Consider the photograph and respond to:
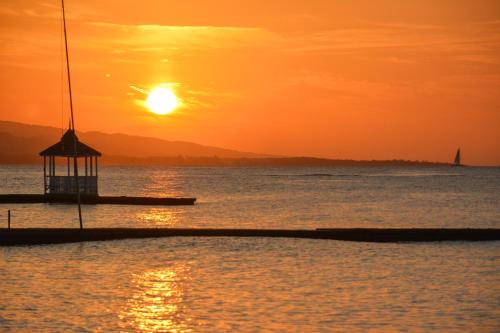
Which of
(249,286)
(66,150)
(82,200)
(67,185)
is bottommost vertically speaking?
(249,286)

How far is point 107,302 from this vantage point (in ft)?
85.3

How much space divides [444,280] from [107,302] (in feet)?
42.9

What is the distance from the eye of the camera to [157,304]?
1006 inches

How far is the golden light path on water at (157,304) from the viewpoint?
22.4 m

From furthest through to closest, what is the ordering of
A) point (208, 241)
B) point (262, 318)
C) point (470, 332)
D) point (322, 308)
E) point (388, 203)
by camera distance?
point (388, 203)
point (208, 241)
point (322, 308)
point (262, 318)
point (470, 332)

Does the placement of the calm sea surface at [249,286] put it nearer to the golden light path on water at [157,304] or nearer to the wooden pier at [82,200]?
the golden light path on water at [157,304]

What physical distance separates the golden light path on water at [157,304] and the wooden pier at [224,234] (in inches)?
285

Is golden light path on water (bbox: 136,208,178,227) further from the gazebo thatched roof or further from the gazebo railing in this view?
the gazebo thatched roof

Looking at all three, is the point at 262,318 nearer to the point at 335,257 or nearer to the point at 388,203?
the point at 335,257

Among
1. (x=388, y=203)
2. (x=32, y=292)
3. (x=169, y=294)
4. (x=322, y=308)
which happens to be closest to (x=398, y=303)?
(x=322, y=308)

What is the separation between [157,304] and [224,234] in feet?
49.2

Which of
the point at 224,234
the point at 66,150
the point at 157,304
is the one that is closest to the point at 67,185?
the point at 66,150

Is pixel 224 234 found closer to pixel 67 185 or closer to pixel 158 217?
pixel 158 217

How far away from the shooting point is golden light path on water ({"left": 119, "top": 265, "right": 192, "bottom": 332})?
2242 cm
